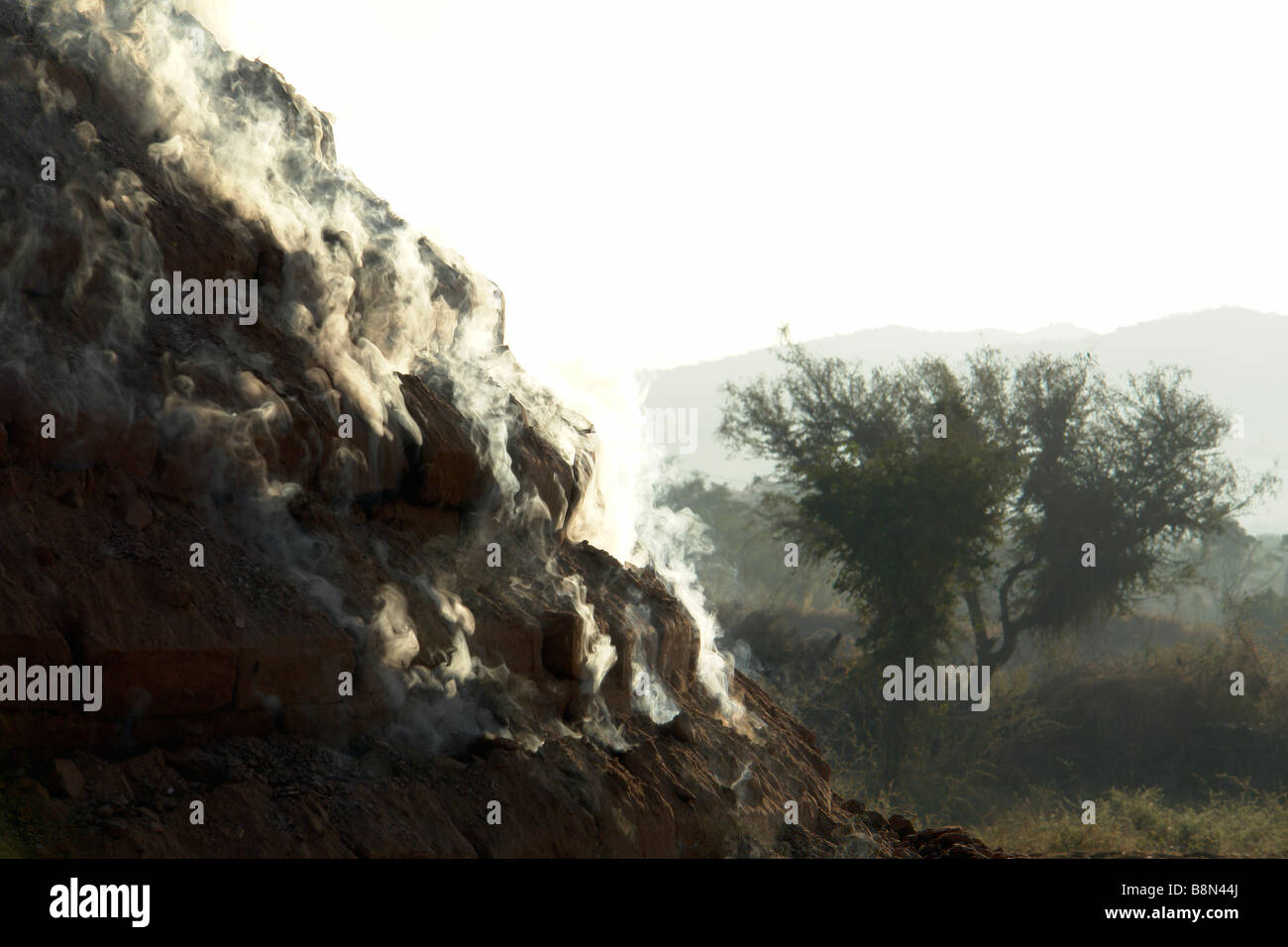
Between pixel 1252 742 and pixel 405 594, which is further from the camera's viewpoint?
pixel 1252 742

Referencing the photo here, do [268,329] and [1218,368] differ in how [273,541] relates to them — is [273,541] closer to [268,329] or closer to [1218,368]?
[268,329]

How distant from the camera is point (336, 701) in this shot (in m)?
4.80

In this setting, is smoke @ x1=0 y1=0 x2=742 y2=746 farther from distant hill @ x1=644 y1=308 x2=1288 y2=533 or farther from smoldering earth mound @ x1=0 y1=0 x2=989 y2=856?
distant hill @ x1=644 y1=308 x2=1288 y2=533

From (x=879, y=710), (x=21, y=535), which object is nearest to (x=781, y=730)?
(x=21, y=535)

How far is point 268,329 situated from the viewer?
568 cm

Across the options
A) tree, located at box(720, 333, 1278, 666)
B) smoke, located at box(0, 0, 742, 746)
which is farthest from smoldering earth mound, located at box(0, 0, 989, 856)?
tree, located at box(720, 333, 1278, 666)

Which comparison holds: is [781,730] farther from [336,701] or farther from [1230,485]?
Result: [1230,485]

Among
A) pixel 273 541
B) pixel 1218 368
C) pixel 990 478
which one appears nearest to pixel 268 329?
pixel 273 541

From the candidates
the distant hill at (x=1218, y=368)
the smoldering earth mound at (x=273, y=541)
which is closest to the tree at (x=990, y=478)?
the smoldering earth mound at (x=273, y=541)

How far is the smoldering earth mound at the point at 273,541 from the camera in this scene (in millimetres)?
4238

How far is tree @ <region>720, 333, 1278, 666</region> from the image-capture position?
18.8 meters

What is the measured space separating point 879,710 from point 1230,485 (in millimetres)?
9542

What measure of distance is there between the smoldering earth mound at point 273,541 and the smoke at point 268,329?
0.05 ft

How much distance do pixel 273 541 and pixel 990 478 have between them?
51.5ft
